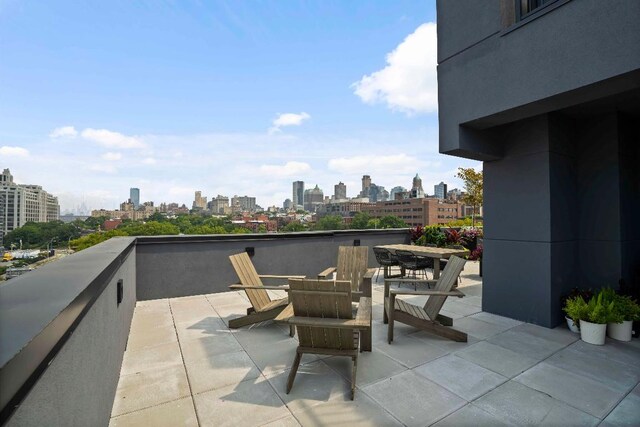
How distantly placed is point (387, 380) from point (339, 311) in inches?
37.2

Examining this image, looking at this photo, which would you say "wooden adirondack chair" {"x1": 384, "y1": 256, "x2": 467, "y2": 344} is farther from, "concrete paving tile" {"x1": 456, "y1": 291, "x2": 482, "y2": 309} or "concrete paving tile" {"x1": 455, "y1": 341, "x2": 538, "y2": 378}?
"concrete paving tile" {"x1": 456, "y1": 291, "x2": 482, "y2": 309}

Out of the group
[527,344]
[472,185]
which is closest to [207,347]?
[527,344]

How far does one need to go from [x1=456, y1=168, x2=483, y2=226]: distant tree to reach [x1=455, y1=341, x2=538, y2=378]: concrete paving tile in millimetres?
13204

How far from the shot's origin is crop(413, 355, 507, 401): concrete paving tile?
3105 mm

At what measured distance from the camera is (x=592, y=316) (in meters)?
4.27

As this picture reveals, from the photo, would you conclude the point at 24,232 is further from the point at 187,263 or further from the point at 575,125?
the point at 575,125

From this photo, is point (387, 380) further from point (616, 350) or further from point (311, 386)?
point (616, 350)

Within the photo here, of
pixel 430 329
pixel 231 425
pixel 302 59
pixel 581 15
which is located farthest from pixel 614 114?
pixel 302 59

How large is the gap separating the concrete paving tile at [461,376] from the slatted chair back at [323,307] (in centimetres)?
101

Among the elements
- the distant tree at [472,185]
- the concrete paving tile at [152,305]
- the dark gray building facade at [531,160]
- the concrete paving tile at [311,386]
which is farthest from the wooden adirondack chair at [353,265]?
the distant tree at [472,185]

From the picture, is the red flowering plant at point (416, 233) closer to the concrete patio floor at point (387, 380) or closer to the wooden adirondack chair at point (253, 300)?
the concrete patio floor at point (387, 380)

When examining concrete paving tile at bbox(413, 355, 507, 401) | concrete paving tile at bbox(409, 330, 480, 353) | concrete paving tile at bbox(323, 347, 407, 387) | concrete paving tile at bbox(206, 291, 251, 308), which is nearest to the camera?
concrete paving tile at bbox(413, 355, 507, 401)

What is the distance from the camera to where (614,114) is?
4949mm

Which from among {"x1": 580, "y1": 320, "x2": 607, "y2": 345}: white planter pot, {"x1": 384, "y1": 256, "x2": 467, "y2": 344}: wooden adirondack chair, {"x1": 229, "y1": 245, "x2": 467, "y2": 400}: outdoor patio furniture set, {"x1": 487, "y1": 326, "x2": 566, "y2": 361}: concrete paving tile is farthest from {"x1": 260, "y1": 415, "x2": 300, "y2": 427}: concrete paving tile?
{"x1": 580, "y1": 320, "x2": 607, "y2": 345}: white planter pot
